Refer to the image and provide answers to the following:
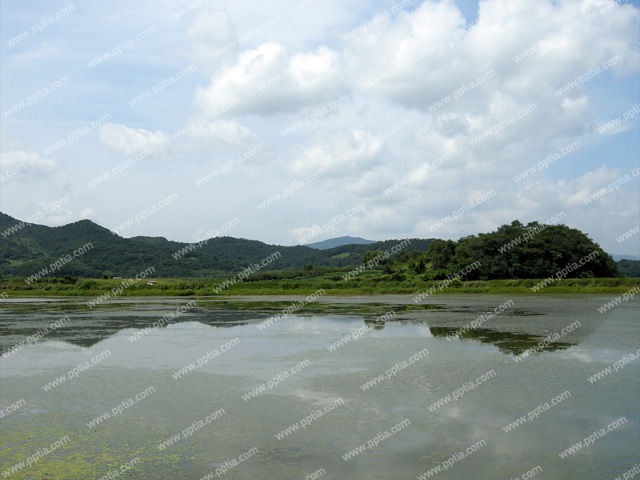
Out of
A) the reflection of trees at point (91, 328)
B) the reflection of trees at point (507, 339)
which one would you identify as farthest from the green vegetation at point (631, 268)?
the reflection of trees at point (91, 328)

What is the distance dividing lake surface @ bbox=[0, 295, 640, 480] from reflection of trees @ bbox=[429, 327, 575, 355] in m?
0.13

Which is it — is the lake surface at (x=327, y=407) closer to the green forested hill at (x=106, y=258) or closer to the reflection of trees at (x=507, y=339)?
the reflection of trees at (x=507, y=339)

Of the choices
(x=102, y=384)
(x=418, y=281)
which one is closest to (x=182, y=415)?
(x=102, y=384)

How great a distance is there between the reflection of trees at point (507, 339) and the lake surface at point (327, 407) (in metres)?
0.13

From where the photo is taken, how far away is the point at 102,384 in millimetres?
13984

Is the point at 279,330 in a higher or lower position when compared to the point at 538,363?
higher

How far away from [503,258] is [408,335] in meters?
49.1

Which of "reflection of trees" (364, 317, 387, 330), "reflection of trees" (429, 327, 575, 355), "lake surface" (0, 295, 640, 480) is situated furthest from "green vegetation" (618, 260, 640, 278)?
"lake surface" (0, 295, 640, 480)

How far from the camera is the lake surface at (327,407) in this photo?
7.88m

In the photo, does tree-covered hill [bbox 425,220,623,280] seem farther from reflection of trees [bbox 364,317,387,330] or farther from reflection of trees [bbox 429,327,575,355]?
reflection of trees [bbox 429,327,575,355]

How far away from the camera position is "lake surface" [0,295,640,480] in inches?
310

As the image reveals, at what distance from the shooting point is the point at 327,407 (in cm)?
1109

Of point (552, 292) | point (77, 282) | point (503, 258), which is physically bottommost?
point (552, 292)

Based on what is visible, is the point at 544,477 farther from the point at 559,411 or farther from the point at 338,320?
the point at 338,320
